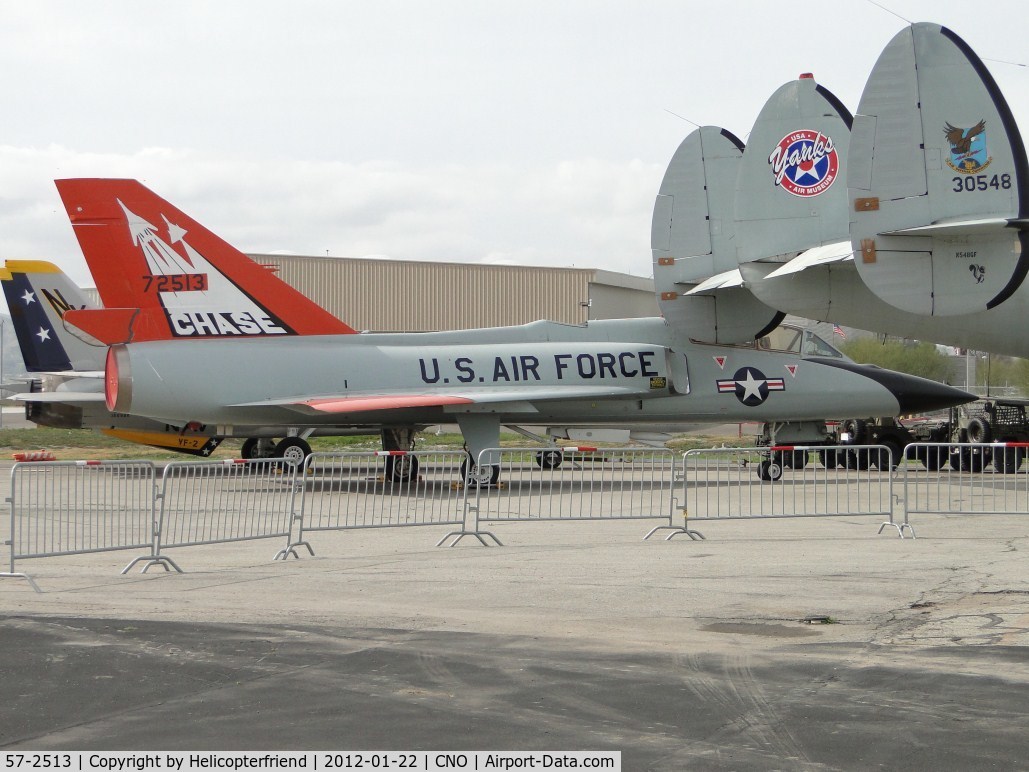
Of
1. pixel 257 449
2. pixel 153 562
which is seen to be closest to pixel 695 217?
pixel 257 449

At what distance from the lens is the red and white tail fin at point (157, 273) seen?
19.2 m

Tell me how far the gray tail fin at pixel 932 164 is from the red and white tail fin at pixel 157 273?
10526 millimetres

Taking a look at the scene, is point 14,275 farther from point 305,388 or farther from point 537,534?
point 537,534

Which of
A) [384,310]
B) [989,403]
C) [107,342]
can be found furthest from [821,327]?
[107,342]

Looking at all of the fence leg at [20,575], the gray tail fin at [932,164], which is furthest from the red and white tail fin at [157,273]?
the gray tail fin at [932,164]

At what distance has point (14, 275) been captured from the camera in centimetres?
2770

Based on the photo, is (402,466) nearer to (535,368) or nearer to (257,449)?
(535,368)

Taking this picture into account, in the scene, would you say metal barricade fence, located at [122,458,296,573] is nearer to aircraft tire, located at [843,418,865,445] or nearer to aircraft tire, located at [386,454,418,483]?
aircraft tire, located at [386,454,418,483]

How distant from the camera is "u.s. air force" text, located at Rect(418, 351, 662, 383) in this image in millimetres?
20438

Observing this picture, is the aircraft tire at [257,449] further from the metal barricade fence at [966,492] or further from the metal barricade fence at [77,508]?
the metal barricade fence at [966,492]

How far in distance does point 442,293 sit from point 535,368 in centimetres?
2865

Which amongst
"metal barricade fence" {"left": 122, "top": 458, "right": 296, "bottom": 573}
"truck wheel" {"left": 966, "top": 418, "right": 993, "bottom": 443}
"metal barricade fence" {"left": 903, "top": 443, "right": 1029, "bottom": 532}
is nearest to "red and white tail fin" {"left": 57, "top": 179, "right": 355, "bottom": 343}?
"metal barricade fence" {"left": 122, "top": 458, "right": 296, "bottom": 573}

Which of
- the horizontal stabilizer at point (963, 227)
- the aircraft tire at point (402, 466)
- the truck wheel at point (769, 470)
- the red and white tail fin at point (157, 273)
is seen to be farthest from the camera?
the red and white tail fin at point (157, 273)

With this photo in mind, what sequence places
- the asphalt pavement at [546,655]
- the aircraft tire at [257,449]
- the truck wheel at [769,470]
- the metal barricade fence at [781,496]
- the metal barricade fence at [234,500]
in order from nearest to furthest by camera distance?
1. the asphalt pavement at [546,655]
2. the metal barricade fence at [234,500]
3. the metal barricade fence at [781,496]
4. the truck wheel at [769,470]
5. the aircraft tire at [257,449]
